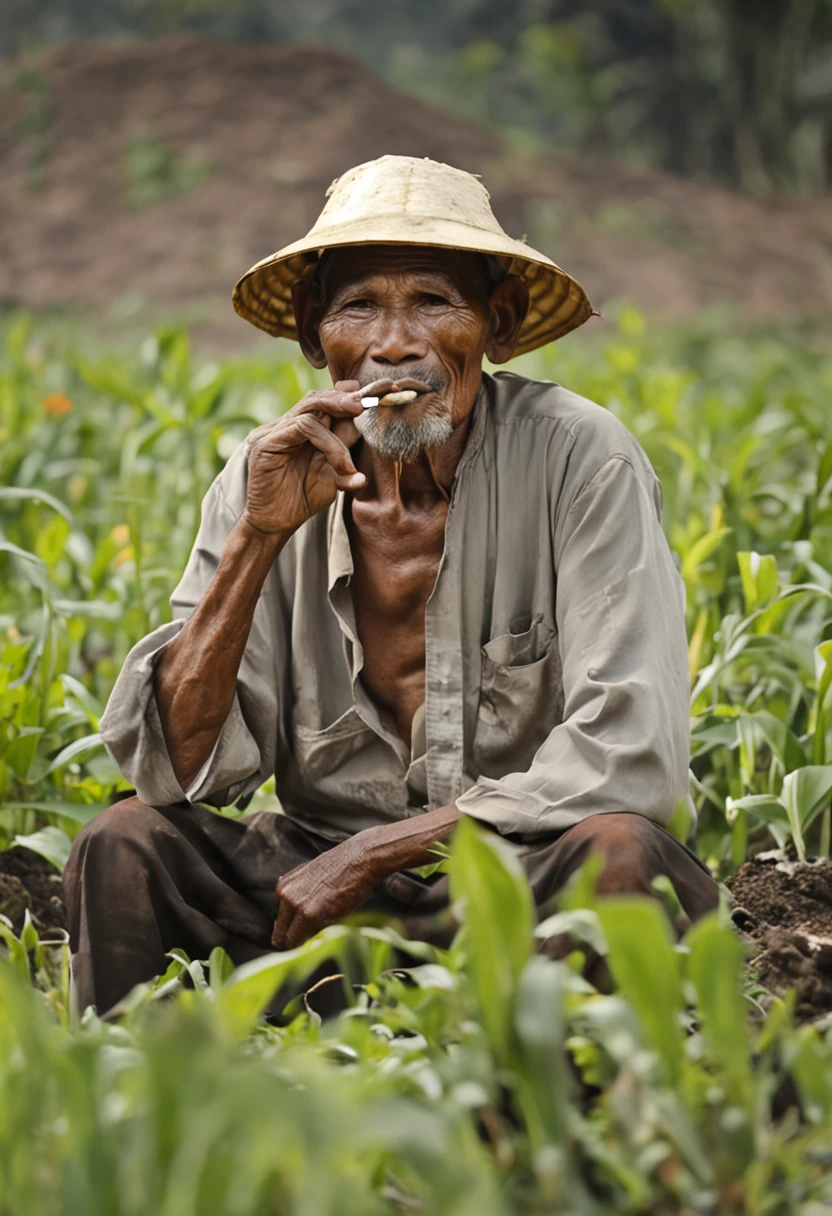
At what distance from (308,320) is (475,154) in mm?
16649

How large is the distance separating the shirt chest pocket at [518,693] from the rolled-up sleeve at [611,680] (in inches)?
2.0

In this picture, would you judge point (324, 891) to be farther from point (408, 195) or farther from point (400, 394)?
point (408, 195)

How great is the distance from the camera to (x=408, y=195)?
2.58 meters

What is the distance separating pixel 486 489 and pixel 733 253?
15.9 metres

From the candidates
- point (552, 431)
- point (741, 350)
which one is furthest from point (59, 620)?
point (741, 350)

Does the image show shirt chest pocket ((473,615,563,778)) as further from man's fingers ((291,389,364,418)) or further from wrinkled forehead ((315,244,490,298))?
wrinkled forehead ((315,244,490,298))

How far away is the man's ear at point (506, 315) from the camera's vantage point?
2719mm

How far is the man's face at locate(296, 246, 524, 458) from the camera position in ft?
8.33

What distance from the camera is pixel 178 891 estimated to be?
2469mm

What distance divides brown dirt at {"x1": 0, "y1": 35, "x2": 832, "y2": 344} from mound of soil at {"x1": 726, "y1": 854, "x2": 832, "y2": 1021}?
12584 millimetres

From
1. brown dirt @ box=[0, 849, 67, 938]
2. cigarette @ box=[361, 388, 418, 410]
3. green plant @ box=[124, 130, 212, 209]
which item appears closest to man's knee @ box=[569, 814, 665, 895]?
cigarette @ box=[361, 388, 418, 410]

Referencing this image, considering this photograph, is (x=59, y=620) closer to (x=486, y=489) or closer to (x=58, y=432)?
(x=486, y=489)

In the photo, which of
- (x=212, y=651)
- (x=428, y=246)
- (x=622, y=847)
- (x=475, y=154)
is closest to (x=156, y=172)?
(x=475, y=154)

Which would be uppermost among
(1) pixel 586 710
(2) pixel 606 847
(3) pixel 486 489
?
(3) pixel 486 489
